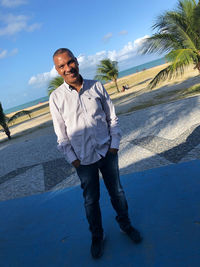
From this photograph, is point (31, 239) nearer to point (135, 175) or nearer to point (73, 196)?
point (73, 196)

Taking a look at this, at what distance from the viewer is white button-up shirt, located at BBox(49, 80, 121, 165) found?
1.86 metres

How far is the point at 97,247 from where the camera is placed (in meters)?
2.08

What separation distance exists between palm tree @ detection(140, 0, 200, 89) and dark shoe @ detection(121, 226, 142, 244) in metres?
7.80

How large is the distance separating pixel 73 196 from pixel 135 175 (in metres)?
1.13

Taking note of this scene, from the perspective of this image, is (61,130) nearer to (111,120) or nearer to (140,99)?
(111,120)

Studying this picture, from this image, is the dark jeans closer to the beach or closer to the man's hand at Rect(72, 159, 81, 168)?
the man's hand at Rect(72, 159, 81, 168)

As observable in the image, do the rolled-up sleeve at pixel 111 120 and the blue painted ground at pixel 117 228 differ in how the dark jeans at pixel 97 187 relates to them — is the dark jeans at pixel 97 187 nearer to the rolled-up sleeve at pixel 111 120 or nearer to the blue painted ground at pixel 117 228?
the rolled-up sleeve at pixel 111 120

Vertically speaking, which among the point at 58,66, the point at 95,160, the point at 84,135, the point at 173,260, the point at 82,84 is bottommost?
the point at 173,260

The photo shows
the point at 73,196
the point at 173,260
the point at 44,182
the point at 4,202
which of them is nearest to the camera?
the point at 173,260

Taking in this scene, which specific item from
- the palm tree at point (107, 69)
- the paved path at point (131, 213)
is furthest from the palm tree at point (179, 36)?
the palm tree at point (107, 69)

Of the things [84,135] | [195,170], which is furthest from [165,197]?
[84,135]

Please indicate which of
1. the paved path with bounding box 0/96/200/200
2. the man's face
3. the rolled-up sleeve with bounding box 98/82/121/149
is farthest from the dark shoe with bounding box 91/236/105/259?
the paved path with bounding box 0/96/200/200

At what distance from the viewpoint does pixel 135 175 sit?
11.7 ft

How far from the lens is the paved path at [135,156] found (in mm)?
3996
